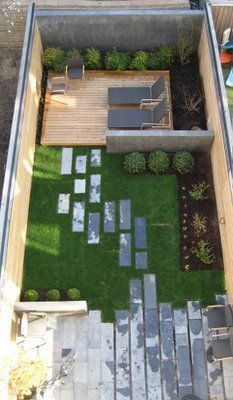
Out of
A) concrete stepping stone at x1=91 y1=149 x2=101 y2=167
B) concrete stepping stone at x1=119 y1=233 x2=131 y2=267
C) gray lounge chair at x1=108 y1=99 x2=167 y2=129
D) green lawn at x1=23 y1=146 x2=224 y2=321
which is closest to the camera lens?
green lawn at x1=23 y1=146 x2=224 y2=321

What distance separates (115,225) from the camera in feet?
43.7

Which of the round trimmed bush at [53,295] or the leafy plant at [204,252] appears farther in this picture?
the leafy plant at [204,252]

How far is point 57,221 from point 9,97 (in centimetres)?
530

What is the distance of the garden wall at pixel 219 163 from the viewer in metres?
11.9

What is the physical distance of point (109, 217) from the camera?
44.1 ft

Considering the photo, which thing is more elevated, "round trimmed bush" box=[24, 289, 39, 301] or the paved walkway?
"round trimmed bush" box=[24, 289, 39, 301]

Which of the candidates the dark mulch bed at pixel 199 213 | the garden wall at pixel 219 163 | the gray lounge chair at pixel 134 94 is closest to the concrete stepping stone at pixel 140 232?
the dark mulch bed at pixel 199 213

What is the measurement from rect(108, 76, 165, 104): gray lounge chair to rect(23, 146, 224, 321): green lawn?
6.87 ft

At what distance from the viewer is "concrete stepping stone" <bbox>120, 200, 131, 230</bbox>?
43.6ft

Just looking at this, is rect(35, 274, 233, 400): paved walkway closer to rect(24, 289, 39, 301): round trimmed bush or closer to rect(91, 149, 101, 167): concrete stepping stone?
rect(24, 289, 39, 301): round trimmed bush

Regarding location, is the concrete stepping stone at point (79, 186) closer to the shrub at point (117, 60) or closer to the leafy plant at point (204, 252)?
the leafy plant at point (204, 252)

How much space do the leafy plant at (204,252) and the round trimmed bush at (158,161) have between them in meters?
2.54

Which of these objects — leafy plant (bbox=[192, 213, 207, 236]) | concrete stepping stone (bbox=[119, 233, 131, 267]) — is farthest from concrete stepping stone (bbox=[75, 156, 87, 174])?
leafy plant (bbox=[192, 213, 207, 236])

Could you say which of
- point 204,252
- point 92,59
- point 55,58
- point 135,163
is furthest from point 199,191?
point 55,58
